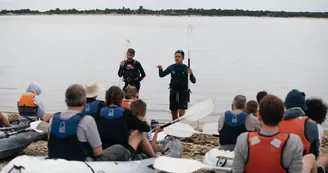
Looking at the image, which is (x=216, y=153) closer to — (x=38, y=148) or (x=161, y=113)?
(x=38, y=148)

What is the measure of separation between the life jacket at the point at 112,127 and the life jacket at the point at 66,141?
0.51m

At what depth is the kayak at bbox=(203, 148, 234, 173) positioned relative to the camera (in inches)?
231

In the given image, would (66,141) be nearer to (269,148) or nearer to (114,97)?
(114,97)

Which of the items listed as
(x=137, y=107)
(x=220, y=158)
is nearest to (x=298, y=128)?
(x=220, y=158)

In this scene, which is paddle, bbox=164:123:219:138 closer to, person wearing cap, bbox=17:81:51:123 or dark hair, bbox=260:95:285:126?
person wearing cap, bbox=17:81:51:123

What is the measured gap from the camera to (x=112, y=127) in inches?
222

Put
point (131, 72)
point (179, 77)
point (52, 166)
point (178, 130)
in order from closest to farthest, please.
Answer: point (52, 166)
point (178, 130)
point (179, 77)
point (131, 72)

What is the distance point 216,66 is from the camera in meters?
28.5

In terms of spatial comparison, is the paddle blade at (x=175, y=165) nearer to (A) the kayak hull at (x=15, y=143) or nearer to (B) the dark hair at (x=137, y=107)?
(B) the dark hair at (x=137, y=107)

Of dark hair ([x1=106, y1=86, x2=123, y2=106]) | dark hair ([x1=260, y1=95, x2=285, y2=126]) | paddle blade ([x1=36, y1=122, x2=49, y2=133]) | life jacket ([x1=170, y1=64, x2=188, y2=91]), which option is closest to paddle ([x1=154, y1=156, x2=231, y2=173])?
dark hair ([x1=106, y1=86, x2=123, y2=106])

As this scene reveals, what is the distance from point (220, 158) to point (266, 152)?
173 cm

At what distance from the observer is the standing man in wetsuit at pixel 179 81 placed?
9.07 meters

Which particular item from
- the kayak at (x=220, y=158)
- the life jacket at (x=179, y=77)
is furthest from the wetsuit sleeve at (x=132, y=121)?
the life jacket at (x=179, y=77)


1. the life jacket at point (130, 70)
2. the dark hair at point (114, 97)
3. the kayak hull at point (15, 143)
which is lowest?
the kayak hull at point (15, 143)
